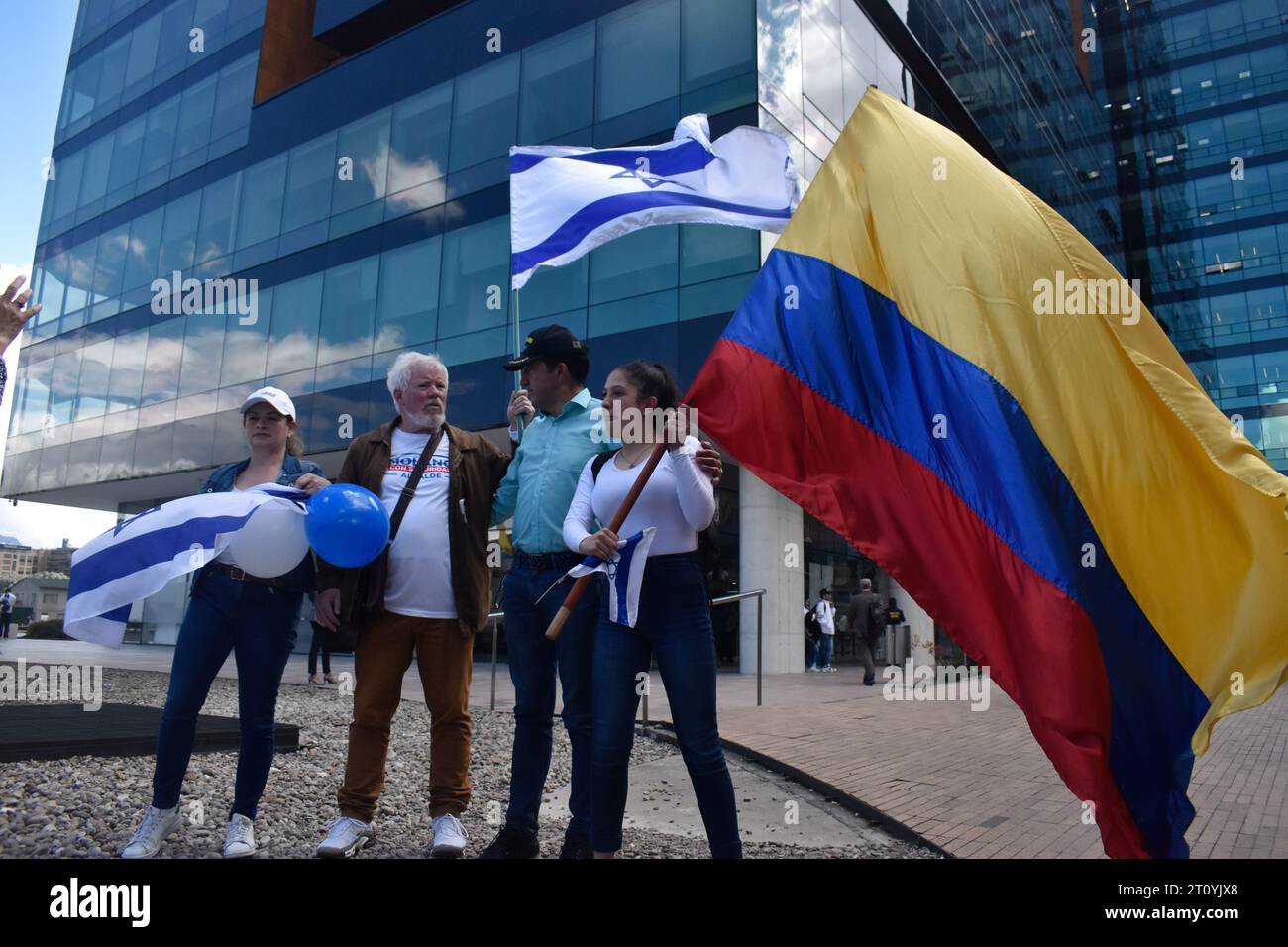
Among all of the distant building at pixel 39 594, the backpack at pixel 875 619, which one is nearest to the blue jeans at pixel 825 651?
the backpack at pixel 875 619

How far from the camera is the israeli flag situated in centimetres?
288

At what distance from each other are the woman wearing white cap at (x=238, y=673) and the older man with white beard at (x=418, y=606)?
224 mm

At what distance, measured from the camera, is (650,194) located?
414cm

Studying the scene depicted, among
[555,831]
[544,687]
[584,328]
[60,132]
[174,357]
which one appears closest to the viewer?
[544,687]

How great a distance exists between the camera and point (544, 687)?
136 inches

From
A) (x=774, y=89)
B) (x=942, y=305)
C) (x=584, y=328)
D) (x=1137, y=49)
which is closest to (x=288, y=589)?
(x=942, y=305)

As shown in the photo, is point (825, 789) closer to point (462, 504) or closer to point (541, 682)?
point (541, 682)

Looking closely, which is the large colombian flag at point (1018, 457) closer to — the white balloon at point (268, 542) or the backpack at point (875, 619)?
the white balloon at point (268, 542)

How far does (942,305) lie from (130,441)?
2753 cm

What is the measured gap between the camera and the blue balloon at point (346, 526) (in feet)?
10.4

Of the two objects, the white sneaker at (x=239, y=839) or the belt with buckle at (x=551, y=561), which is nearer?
the white sneaker at (x=239, y=839)

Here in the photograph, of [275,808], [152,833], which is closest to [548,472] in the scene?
[152,833]

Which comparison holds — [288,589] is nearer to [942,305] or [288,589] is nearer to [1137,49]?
[942,305]

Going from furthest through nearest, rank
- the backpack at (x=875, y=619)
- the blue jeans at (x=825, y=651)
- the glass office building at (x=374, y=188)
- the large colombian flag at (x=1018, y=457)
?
the blue jeans at (x=825, y=651)
the glass office building at (x=374, y=188)
the backpack at (x=875, y=619)
the large colombian flag at (x=1018, y=457)
